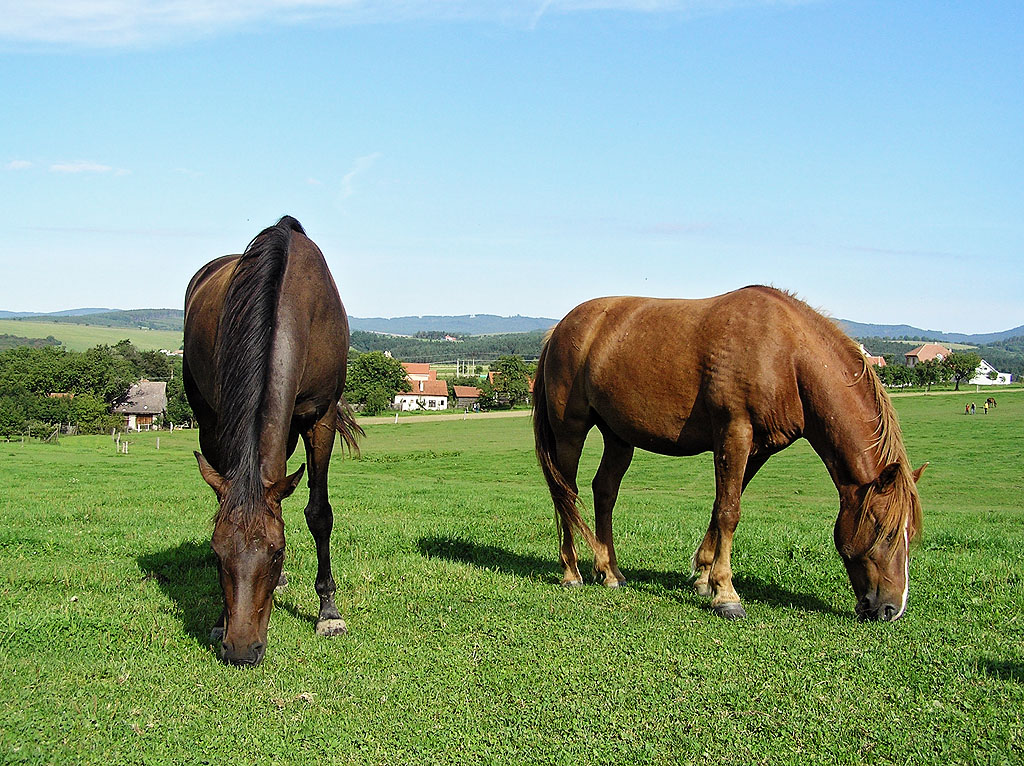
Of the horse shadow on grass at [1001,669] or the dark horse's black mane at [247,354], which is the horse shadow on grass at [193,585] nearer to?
the dark horse's black mane at [247,354]

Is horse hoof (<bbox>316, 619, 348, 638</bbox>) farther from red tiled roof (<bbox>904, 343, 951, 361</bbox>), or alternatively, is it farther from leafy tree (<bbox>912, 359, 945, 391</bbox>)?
red tiled roof (<bbox>904, 343, 951, 361</bbox>)

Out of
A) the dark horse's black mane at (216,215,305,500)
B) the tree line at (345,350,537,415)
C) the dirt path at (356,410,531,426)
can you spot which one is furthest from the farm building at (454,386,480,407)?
the dark horse's black mane at (216,215,305,500)

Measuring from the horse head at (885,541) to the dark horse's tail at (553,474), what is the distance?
2367mm

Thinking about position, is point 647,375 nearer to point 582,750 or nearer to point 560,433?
point 560,433

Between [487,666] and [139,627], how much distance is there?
263cm

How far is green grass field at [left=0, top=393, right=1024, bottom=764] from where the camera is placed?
4133 mm

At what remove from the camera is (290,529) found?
10250 mm

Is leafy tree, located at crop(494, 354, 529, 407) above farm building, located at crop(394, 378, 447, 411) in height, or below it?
above

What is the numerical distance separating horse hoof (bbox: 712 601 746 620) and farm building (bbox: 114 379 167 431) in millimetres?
89211

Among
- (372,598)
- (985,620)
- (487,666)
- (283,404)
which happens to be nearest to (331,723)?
(487,666)

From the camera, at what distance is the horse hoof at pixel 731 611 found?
6.39 m

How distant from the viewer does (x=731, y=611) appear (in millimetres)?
6453

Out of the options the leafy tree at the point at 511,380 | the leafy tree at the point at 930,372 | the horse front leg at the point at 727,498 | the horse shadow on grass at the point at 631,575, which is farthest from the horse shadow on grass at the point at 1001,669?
the leafy tree at the point at 930,372

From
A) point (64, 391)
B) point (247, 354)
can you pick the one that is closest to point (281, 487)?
point (247, 354)
